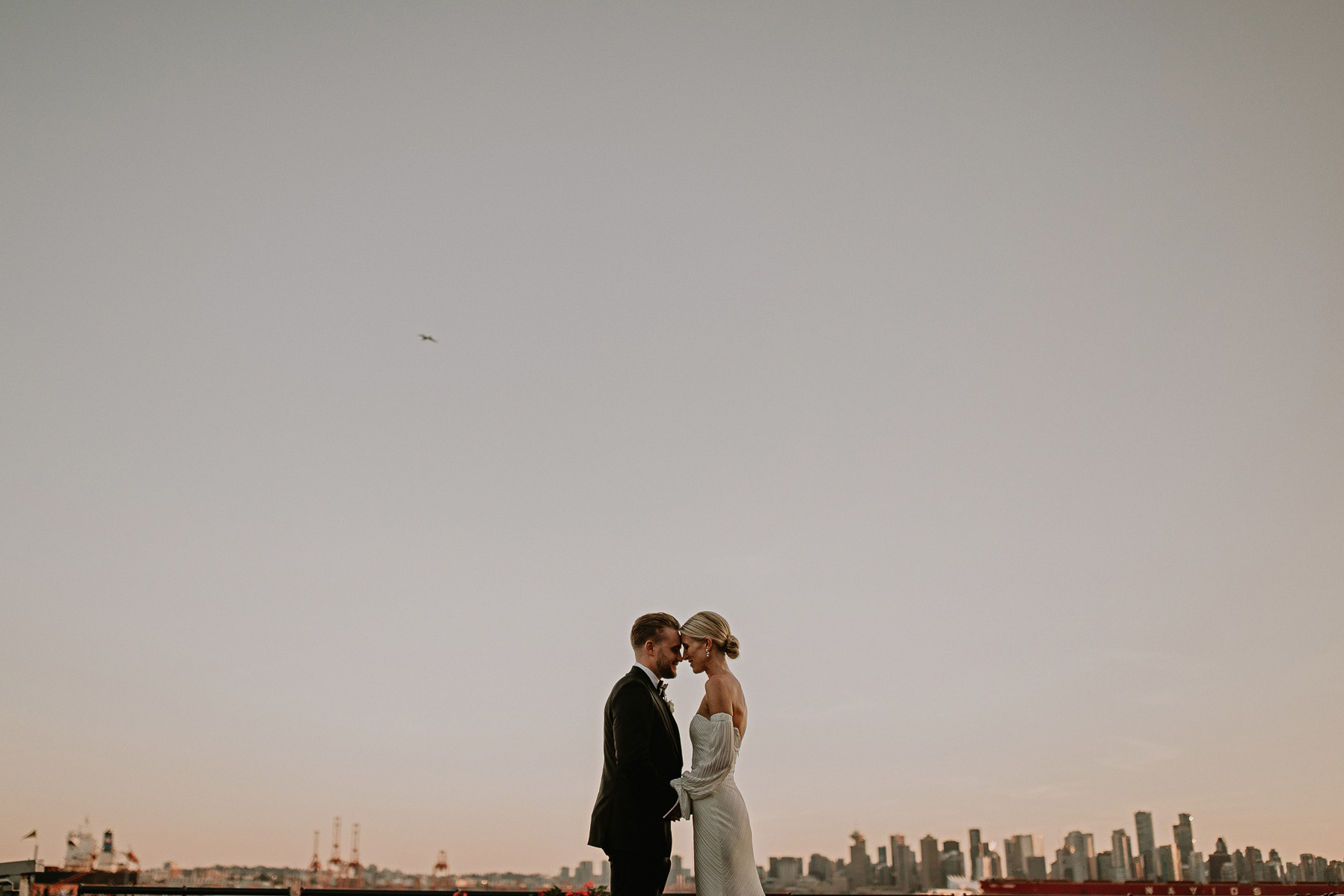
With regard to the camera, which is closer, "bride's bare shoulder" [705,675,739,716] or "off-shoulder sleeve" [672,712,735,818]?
"off-shoulder sleeve" [672,712,735,818]

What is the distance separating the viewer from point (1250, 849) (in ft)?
135

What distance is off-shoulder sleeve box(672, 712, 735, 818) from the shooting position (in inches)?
261

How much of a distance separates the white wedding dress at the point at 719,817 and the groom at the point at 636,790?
264mm

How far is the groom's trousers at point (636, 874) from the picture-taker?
6.03 meters

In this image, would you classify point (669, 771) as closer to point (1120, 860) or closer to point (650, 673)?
point (650, 673)

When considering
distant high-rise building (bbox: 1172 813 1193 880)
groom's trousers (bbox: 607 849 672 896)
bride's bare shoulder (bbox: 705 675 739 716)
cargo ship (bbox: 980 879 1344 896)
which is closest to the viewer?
groom's trousers (bbox: 607 849 672 896)

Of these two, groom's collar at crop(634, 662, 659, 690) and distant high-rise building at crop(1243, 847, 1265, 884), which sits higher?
groom's collar at crop(634, 662, 659, 690)

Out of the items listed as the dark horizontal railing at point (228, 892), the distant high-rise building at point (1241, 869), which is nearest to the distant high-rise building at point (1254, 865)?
the distant high-rise building at point (1241, 869)

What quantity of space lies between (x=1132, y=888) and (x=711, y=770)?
44983 millimetres

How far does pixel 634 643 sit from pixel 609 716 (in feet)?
1.74

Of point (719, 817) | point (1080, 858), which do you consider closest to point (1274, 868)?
point (1080, 858)

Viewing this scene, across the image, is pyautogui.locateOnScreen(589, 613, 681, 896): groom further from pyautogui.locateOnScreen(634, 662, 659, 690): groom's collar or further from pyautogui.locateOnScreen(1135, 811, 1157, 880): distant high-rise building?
pyautogui.locateOnScreen(1135, 811, 1157, 880): distant high-rise building

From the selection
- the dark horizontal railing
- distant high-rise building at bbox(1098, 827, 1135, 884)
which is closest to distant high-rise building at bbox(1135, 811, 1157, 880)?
distant high-rise building at bbox(1098, 827, 1135, 884)

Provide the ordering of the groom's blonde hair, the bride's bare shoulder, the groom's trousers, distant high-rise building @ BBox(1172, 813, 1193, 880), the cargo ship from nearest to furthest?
the groom's trousers, the groom's blonde hair, the bride's bare shoulder, the cargo ship, distant high-rise building @ BBox(1172, 813, 1193, 880)
